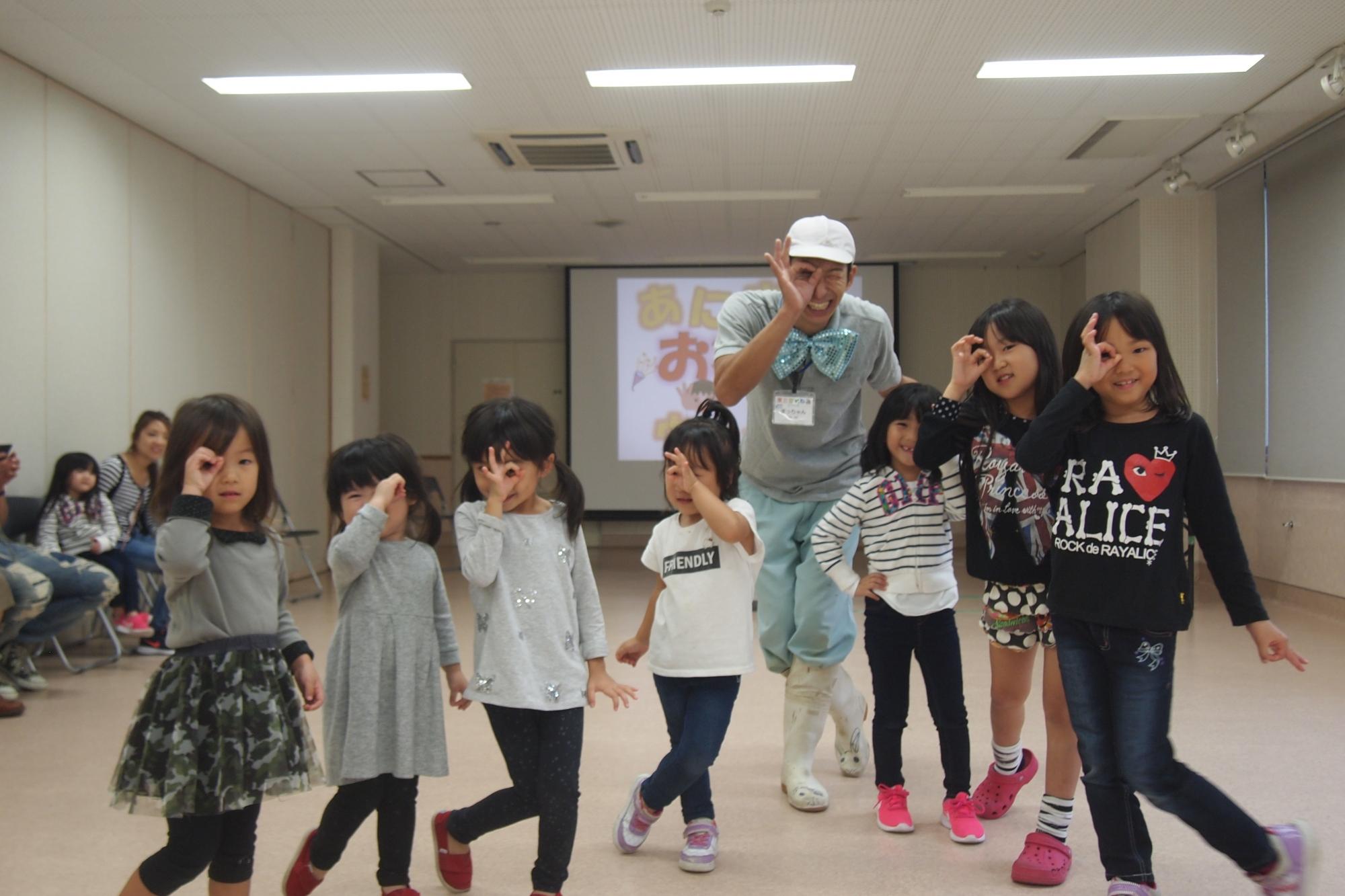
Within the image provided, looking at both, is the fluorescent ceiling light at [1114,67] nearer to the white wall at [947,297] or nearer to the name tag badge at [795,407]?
the name tag badge at [795,407]

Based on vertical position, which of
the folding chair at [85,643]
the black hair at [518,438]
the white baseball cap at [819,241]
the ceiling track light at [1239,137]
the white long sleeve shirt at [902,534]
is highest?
the ceiling track light at [1239,137]

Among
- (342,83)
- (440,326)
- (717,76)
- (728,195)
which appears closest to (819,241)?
(717,76)

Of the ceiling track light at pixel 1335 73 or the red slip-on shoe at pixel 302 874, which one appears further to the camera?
the ceiling track light at pixel 1335 73

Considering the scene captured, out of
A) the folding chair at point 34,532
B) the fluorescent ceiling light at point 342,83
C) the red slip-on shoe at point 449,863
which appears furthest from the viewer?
the fluorescent ceiling light at point 342,83

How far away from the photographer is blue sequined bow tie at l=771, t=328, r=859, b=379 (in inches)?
101

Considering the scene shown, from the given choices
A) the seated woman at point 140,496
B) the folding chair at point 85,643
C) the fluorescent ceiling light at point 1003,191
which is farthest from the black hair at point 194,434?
the fluorescent ceiling light at point 1003,191

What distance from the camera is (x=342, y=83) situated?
529cm

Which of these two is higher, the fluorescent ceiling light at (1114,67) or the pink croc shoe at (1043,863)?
the fluorescent ceiling light at (1114,67)

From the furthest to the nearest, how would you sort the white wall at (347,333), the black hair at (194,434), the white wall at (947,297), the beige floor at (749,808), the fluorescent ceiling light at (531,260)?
the white wall at (947,297), the fluorescent ceiling light at (531,260), the white wall at (347,333), the beige floor at (749,808), the black hair at (194,434)

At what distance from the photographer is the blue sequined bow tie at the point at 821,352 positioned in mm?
2576

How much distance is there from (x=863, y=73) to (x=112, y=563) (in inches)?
163

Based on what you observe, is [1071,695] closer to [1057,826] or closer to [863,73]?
[1057,826]

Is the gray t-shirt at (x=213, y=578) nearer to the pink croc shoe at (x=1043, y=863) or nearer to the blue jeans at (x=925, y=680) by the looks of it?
the blue jeans at (x=925, y=680)

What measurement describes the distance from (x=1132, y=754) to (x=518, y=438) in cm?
116
